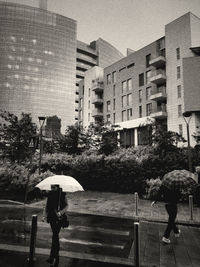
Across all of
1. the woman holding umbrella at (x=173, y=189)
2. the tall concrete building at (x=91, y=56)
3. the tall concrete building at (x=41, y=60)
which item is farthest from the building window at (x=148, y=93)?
the tall concrete building at (x=41, y=60)

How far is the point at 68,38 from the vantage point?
118m

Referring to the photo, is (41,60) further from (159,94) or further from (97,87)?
→ (159,94)

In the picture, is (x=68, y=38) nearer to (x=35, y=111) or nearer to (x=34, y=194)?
(x=35, y=111)

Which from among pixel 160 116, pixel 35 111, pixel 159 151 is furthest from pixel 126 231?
pixel 35 111

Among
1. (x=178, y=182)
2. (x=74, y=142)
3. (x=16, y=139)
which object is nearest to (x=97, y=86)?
(x=74, y=142)

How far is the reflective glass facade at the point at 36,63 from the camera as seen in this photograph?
10419cm

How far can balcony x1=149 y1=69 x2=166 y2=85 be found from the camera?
1375 inches

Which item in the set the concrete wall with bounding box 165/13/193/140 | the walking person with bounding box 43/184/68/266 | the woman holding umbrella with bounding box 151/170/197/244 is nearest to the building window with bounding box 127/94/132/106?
the concrete wall with bounding box 165/13/193/140

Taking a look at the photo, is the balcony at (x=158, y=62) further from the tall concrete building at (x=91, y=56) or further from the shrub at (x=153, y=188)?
the tall concrete building at (x=91, y=56)

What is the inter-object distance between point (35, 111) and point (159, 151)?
9912 cm

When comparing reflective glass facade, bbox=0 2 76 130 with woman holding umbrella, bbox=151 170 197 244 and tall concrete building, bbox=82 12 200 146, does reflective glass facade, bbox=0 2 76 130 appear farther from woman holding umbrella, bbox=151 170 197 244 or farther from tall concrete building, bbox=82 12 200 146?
woman holding umbrella, bbox=151 170 197 244

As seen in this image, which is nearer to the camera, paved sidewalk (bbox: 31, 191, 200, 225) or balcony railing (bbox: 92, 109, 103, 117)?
paved sidewalk (bbox: 31, 191, 200, 225)

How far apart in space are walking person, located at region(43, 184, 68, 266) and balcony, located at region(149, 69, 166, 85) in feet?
110

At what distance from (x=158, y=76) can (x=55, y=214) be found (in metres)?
34.1
